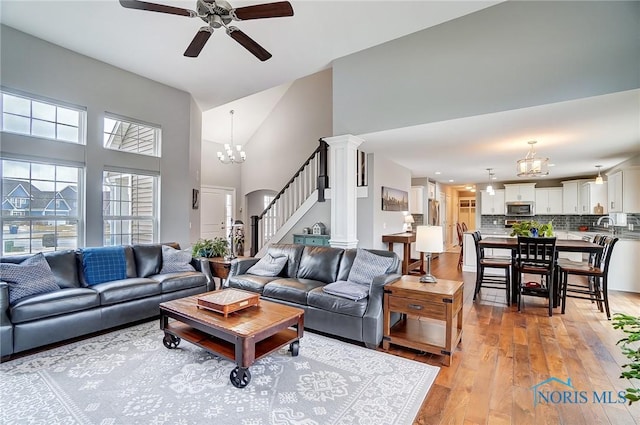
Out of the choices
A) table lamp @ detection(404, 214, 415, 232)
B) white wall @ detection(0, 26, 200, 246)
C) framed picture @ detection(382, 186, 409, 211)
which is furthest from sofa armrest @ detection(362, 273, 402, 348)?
table lamp @ detection(404, 214, 415, 232)

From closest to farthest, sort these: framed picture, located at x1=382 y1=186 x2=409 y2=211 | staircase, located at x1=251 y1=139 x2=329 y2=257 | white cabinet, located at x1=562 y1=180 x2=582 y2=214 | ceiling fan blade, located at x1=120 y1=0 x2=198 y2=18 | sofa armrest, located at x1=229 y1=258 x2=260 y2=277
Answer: ceiling fan blade, located at x1=120 y1=0 x2=198 y2=18
sofa armrest, located at x1=229 y1=258 x2=260 y2=277
staircase, located at x1=251 y1=139 x2=329 y2=257
framed picture, located at x1=382 y1=186 x2=409 y2=211
white cabinet, located at x1=562 y1=180 x2=582 y2=214

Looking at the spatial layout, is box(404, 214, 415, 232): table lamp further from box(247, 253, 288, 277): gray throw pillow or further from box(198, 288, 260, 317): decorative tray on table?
box(198, 288, 260, 317): decorative tray on table

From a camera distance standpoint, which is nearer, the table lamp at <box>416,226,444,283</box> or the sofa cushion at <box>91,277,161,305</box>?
the table lamp at <box>416,226,444,283</box>

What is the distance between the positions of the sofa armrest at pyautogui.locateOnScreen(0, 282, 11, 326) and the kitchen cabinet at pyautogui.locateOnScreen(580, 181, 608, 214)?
10.1m

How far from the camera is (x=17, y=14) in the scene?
352 cm

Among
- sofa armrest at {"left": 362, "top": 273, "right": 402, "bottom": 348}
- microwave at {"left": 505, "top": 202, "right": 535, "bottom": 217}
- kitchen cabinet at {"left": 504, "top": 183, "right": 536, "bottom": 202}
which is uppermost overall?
kitchen cabinet at {"left": 504, "top": 183, "right": 536, "bottom": 202}

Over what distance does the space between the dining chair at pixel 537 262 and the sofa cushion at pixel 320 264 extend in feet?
8.80

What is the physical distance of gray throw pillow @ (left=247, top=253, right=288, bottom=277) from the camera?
4102mm

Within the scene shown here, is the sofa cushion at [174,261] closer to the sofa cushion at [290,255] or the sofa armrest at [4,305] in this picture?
the sofa cushion at [290,255]

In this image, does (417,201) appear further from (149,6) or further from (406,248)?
(149,6)

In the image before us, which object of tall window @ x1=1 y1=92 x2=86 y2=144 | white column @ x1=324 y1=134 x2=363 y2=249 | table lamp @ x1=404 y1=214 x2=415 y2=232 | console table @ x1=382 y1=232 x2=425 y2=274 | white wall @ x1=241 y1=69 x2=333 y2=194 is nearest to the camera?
tall window @ x1=1 y1=92 x2=86 y2=144

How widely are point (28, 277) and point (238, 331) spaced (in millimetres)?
2453

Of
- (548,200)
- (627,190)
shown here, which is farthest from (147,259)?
(548,200)

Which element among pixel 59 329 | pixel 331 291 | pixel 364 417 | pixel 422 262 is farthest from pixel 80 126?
pixel 422 262
